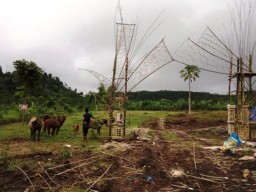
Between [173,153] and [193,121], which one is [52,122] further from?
[193,121]

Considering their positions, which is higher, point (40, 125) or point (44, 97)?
point (44, 97)

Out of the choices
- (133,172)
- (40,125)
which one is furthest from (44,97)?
(133,172)

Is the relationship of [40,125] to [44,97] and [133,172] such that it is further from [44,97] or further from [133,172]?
[44,97]

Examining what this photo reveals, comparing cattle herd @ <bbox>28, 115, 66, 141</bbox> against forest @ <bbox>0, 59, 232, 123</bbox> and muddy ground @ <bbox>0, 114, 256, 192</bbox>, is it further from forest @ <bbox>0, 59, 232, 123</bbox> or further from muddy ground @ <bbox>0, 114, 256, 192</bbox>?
muddy ground @ <bbox>0, 114, 256, 192</bbox>

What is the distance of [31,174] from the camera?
884 cm

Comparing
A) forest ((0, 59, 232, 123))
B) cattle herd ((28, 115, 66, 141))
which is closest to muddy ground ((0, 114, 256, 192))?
cattle herd ((28, 115, 66, 141))

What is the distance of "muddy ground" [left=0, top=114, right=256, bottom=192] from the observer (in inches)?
312

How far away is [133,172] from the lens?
360 inches

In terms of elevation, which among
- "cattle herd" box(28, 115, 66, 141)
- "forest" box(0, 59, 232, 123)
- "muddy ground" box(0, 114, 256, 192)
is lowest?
"muddy ground" box(0, 114, 256, 192)

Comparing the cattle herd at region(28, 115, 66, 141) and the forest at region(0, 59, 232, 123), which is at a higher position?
the forest at region(0, 59, 232, 123)

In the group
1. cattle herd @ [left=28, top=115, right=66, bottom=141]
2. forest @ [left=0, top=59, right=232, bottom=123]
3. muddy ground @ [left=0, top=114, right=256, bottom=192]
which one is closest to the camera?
muddy ground @ [left=0, top=114, right=256, bottom=192]

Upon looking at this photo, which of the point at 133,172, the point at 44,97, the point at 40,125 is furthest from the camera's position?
the point at 44,97

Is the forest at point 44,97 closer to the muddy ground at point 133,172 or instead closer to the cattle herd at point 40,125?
the cattle herd at point 40,125

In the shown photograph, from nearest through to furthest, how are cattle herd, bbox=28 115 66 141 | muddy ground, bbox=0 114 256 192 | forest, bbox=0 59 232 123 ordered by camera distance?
muddy ground, bbox=0 114 256 192, cattle herd, bbox=28 115 66 141, forest, bbox=0 59 232 123
